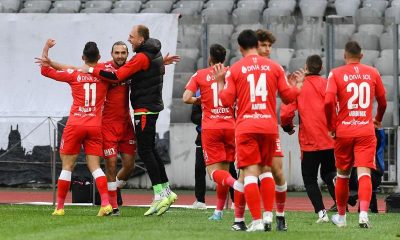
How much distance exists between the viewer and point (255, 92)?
13062 mm

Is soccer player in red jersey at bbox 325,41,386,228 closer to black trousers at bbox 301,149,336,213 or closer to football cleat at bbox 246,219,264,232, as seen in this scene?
football cleat at bbox 246,219,264,232

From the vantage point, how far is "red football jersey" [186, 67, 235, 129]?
16.1 metres

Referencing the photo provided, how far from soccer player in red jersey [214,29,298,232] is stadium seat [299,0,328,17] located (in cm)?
1348

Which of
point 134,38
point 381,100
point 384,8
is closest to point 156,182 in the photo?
point 134,38

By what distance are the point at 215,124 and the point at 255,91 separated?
10.2 ft

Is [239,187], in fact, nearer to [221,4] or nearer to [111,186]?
[111,186]

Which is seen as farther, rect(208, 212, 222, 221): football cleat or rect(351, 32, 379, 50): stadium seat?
rect(351, 32, 379, 50): stadium seat

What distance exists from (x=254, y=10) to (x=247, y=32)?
40.6 feet

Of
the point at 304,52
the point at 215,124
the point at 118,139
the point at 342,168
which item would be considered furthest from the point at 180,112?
the point at 342,168

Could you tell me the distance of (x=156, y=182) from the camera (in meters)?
16.3

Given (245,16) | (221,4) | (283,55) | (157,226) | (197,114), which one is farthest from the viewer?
(221,4)

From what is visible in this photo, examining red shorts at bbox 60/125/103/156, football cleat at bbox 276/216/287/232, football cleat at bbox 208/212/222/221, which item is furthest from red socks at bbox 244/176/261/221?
red shorts at bbox 60/125/103/156

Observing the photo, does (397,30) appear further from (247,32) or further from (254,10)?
(247,32)

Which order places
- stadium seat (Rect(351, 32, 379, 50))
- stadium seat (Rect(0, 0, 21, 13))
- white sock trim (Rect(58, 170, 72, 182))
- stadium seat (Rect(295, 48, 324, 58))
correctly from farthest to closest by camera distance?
stadium seat (Rect(0, 0, 21, 13))
stadium seat (Rect(295, 48, 324, 58))
stadium seat (Rect(351, 32, 379, 50))
white sock trim (Rect(58, 170, 72, 182))
